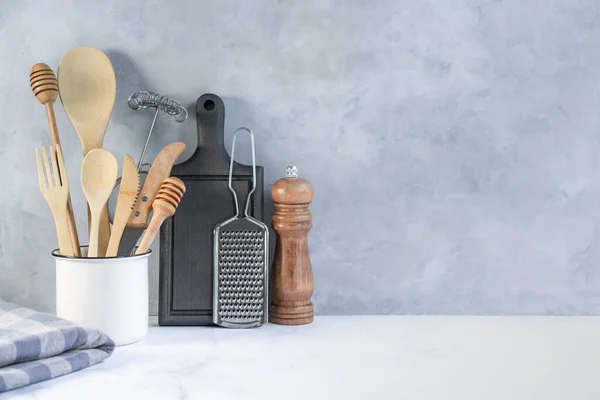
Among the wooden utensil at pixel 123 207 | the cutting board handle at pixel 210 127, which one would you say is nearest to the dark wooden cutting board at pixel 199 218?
the cutting board handle at pixel 210 127

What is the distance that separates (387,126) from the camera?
1.14m

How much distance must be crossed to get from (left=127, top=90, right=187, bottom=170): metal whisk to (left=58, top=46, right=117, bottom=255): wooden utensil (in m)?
0.04

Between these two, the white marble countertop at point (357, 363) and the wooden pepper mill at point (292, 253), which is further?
the wooden pepper mill at point (292, 253)

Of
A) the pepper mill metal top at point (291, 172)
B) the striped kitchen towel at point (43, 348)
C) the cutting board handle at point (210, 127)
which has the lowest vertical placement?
the striped kitchen towel at point (43, 348)

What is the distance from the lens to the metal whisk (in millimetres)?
1060

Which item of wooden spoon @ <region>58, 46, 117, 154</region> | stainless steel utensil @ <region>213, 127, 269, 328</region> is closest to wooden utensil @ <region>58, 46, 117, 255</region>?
wooden spoon @ <region>58, 46, 117, 154</region>

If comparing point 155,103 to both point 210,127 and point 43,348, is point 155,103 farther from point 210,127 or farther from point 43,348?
point 43,348

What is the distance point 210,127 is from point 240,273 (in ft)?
0.83

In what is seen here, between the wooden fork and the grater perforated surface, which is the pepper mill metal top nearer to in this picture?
the grater perforated surface

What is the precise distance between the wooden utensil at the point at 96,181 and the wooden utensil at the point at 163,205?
0.07 meters

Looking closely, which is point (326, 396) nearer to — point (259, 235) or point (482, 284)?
point (259, 235)

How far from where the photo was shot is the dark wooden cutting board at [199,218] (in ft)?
3.50

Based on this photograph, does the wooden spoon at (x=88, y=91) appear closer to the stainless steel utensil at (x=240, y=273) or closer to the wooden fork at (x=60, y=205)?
the wooden fork at (x=60, y=205)

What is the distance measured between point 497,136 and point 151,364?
0.71 meters
